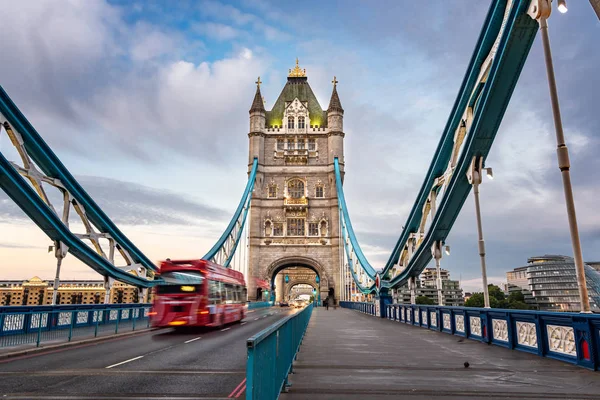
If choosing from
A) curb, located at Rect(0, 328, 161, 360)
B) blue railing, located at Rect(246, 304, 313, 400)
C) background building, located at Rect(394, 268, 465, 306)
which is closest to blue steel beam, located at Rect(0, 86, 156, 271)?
curb, located at Rect(0, 328, 161, 360)

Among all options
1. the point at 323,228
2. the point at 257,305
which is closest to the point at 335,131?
the point at 323,228

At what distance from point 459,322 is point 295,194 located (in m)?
47.4

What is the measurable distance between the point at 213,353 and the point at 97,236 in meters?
15.7

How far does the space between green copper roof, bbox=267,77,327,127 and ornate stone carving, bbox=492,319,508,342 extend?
55.5m

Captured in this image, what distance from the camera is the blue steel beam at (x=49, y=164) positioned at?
18.4 meters

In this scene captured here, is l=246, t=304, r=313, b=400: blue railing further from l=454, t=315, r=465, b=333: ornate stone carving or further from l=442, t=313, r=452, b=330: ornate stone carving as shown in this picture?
l=442, t=313, r=452, b=330: ornate stone carving

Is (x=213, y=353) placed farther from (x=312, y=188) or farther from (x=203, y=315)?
(x=312, y=188)

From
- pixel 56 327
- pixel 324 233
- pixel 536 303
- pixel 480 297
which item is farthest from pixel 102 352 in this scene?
pixel 536 303

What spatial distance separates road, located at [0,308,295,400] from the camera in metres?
6.55

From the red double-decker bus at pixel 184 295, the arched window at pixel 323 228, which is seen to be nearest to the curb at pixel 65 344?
the red double-decker bus at pixel 184 295

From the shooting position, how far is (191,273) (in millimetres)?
17969

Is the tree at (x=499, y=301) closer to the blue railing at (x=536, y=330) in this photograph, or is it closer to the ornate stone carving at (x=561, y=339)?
the blue railing at (x=536, y=330)

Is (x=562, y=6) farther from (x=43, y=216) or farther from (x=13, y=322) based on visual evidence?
(x=43, y=216)

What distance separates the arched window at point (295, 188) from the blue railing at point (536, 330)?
4569 centimetres
